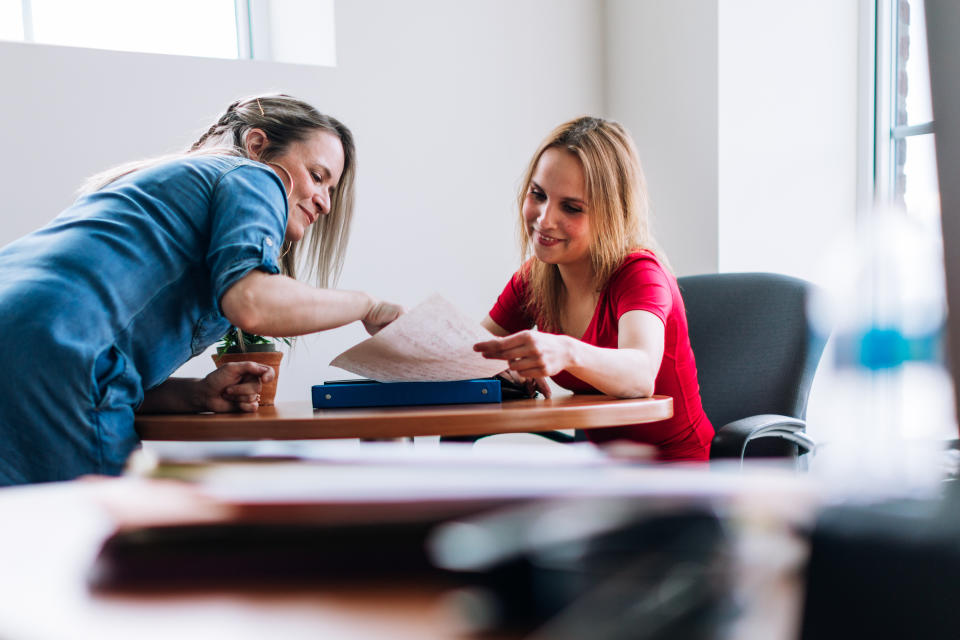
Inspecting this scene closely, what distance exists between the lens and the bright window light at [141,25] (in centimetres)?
254

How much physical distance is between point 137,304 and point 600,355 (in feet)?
2.24

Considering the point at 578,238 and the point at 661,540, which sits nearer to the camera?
the point at 661,540

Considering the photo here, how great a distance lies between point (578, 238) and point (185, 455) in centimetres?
154

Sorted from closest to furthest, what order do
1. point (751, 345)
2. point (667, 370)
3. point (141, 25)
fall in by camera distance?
point (667, 370)
point (751, 345)
point (141, 25)

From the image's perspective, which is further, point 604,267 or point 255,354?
point 604,267

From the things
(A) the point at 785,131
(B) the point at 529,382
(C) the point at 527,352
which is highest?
(A) the point at 785,131

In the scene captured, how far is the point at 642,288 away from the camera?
5.06ft

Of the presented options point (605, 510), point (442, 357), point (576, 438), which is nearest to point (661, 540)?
point (605, 510)

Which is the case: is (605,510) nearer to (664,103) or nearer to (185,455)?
(185,455)

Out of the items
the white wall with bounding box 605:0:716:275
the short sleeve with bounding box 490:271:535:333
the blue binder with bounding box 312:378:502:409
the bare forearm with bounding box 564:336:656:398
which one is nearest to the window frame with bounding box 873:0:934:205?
the white wall with bounding box 605:0:716:275

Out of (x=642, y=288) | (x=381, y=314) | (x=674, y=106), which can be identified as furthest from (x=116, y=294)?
(x=674, y=106)

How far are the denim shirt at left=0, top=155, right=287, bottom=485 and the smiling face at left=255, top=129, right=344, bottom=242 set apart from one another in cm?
20

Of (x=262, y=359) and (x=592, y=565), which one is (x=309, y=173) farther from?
(x=592, y=565)

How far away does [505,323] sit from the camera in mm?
2027
